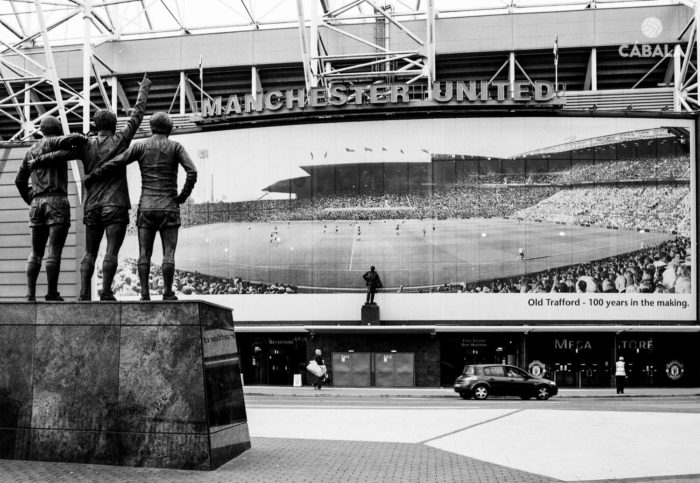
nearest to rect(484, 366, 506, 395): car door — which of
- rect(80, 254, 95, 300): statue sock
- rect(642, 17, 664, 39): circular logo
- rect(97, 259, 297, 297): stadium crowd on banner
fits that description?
rect(97, 259, 297, 297): stadium crowd on banner

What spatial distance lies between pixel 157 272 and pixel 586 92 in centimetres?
2387

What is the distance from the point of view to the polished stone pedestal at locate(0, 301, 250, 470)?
1273 centimetres

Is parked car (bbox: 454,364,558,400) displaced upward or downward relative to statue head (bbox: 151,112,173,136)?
downward

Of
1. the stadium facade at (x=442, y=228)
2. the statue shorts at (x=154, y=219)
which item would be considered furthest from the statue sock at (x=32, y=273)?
the stadium facade at (x=442, y=228)

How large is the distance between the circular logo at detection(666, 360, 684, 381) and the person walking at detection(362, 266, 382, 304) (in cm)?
1387

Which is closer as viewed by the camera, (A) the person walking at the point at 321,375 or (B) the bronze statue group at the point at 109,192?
(B) the bronze statue group at the point at 109,192

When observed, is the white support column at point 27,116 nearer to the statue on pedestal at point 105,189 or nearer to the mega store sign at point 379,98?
the mega store sign at point 379,98

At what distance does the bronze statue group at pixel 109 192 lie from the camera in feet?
48.0

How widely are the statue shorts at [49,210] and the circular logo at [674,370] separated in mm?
33829

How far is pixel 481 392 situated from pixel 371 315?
11.2m

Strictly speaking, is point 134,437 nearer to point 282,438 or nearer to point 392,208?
point 282,438

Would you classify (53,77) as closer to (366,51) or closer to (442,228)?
(366,51)

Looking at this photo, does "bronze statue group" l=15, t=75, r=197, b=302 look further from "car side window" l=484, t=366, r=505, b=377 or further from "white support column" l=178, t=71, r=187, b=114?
"white support column" l=178, t=71, r=187, b=114

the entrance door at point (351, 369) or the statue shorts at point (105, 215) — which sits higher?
the statue shorts at point (105, 215)
